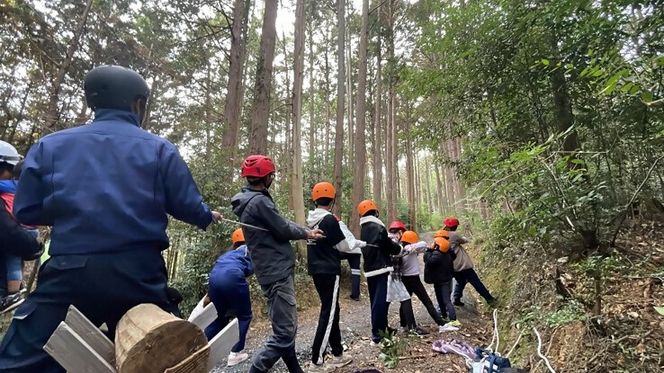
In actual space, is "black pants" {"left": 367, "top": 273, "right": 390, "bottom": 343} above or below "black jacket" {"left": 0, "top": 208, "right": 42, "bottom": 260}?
below

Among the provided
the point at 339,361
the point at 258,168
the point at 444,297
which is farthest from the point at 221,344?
the point at 444,297

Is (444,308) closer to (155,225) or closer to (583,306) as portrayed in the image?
(583,306)

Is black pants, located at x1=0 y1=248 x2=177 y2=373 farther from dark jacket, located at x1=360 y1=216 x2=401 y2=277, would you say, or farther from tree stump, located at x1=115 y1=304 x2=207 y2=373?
dark jacket, located at x1=360 y1=216 x2=401 y2=277

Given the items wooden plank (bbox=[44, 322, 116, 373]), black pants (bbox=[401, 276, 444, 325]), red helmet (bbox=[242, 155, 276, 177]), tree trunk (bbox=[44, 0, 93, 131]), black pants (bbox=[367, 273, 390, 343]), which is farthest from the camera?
tree trunk (bbox=[44, 0, 93, 131])

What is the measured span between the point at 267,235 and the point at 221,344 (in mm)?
1908

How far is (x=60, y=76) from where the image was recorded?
38.0 feet

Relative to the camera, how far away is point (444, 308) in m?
6.15

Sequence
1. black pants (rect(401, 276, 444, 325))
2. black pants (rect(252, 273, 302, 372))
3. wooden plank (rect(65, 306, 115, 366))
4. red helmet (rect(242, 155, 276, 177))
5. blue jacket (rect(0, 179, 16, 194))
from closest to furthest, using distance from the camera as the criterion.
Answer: wooden plank (rect(65, 306, 115, 366)) → blue jacket (rect(0, 179, 16, 194)) → black pants (rect(252, 273, 302, 372)) → red helmet (rect(242, 155, 276, 177)) → black pants (rect(401, 276, 444, 325))

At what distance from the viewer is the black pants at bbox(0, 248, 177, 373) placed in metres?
1.59

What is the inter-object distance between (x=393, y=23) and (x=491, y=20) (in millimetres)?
12991

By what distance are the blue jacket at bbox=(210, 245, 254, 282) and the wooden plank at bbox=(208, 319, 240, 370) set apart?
2.91 m

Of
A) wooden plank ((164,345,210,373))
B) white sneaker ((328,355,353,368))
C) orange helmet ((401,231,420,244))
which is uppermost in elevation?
orange helmet ((401,231,420,244))

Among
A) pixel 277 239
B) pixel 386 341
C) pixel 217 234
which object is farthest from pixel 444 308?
pixel 217 234

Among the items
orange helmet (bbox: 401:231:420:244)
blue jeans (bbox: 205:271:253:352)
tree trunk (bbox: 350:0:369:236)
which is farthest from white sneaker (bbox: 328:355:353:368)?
tree trunk (bbox: 350:0:369:236)
